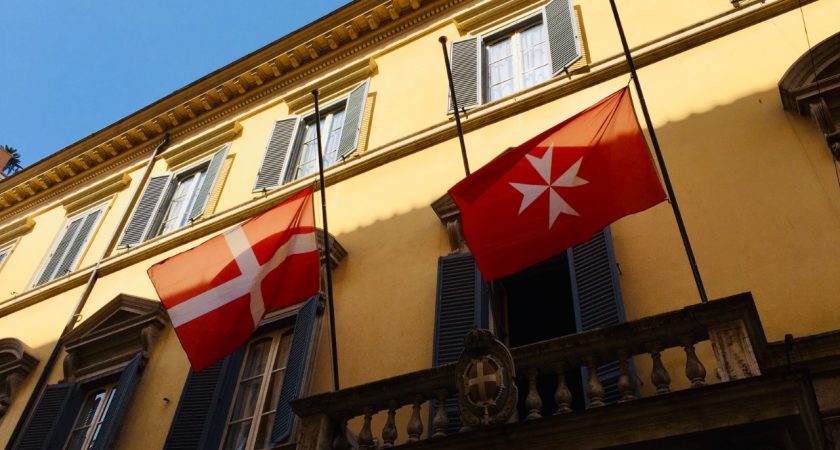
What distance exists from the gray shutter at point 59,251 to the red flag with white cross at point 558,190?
9.06 meters

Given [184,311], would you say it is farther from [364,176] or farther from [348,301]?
[364,176]

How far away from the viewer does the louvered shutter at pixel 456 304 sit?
6426 mm

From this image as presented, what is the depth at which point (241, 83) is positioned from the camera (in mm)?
12461

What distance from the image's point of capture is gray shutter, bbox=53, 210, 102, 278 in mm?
12094

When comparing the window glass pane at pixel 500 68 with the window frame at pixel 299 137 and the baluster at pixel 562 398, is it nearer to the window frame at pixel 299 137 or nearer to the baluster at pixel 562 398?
the window frame at pixel 299 137

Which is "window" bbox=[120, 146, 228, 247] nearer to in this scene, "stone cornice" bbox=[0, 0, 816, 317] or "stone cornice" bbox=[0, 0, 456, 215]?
"stone cornice" bbox=[0, 0, 816, 317]

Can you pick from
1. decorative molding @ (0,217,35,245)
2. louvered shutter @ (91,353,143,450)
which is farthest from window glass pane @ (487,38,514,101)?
decorative molding @ (0,217,35,245)

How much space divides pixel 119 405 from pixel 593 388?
567 cm

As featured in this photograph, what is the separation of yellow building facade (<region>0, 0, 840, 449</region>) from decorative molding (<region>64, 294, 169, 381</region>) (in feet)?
0.11

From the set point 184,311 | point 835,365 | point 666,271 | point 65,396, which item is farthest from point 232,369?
point 835,365

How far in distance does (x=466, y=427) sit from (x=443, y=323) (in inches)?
74.0

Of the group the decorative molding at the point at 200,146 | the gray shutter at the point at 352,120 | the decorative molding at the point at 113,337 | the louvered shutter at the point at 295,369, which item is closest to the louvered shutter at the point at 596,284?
the louvered shutter at the point at 295,369

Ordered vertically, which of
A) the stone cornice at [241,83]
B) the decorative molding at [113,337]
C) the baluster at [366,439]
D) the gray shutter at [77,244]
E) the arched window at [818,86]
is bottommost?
the baluster at [366,439]

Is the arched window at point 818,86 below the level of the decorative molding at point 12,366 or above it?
above
